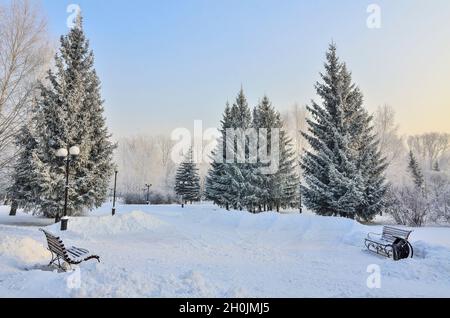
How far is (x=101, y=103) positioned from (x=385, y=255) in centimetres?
1897

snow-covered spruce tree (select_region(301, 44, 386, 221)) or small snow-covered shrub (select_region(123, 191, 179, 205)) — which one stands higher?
snow-covered spruce tree (select_region(301, 44, 386, 221))

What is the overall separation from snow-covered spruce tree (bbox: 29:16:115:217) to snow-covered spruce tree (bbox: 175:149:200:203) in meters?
26.6

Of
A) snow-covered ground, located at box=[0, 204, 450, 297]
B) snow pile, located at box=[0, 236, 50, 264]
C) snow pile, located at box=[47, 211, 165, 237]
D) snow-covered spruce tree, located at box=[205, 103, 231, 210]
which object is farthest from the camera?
snow-covered spruce tree, located at box=[205, 103, 231, 210]

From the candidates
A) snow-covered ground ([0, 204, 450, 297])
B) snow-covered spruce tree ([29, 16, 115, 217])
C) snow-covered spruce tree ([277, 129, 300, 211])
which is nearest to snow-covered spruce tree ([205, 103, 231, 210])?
snow-covered spruce tree ([277, 129, 300, 211])

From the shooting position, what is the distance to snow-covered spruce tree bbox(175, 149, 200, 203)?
1857 inches

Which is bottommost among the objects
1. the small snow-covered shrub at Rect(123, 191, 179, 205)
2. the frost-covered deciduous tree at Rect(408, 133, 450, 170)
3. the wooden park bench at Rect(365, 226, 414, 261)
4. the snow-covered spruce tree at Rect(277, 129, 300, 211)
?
the wooden park bench at Rect(365, 226, 414, 261)

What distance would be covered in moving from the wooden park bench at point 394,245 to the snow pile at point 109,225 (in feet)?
33.5

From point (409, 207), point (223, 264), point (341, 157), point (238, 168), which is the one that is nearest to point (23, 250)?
point (223, 264)

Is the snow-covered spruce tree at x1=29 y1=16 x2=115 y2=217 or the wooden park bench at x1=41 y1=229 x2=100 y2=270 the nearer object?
the wooden park bench at x1=41 y1=229 x2=100 y2=270

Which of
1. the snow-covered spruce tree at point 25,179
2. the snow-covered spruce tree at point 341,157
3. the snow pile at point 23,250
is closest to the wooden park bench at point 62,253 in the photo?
the snow pile at point 23,250

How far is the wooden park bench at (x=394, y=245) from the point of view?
8.61 metres

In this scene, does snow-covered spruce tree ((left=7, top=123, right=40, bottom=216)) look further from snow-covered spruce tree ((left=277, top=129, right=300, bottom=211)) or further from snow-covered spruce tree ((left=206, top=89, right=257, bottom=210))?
snow-covered spruce tree ((left=277, top=129, right=300, bottom=211))

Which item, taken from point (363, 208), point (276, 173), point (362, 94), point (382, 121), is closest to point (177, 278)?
point (363, 208)
